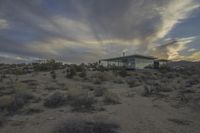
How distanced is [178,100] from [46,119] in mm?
9374

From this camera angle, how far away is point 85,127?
33.7 feet

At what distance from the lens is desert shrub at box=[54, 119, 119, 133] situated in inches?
394

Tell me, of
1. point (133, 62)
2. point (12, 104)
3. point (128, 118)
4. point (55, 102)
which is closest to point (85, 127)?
point (128, 118)

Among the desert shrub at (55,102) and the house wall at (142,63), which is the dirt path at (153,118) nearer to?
the desert shrub at (55,102)

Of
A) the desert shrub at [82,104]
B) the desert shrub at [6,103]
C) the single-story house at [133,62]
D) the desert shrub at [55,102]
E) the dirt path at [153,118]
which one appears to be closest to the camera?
the dirt path at [153,118]

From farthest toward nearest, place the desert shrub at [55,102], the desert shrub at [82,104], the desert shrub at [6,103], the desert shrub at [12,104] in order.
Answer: the desert shrub at [55,102]
the desert shrub at [6,103]
the desert shrub at [12,104]
the desert shrub at [82,104]

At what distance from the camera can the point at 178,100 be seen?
1844 centimetres

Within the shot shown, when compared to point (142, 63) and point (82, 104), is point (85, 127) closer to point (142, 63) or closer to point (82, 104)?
point (82, 104)

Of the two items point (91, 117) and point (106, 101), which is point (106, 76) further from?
point (91, 117)

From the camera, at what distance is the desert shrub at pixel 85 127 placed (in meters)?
10.0

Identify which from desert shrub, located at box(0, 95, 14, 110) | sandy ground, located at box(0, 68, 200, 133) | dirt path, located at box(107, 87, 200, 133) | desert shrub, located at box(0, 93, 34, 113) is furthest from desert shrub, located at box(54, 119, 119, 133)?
desert shrub, located at box(0, 95, 14, 110)

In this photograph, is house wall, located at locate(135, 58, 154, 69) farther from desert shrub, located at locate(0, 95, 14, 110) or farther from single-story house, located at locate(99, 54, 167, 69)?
desert shrub, located at locate(0, 95, 14, 110)

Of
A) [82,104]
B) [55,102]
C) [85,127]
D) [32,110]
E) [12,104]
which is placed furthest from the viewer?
[55,102]

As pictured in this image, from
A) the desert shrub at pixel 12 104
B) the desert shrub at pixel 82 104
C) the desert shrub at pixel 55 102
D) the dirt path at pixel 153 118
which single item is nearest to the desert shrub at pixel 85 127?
the dirt path at pixel 153 118
